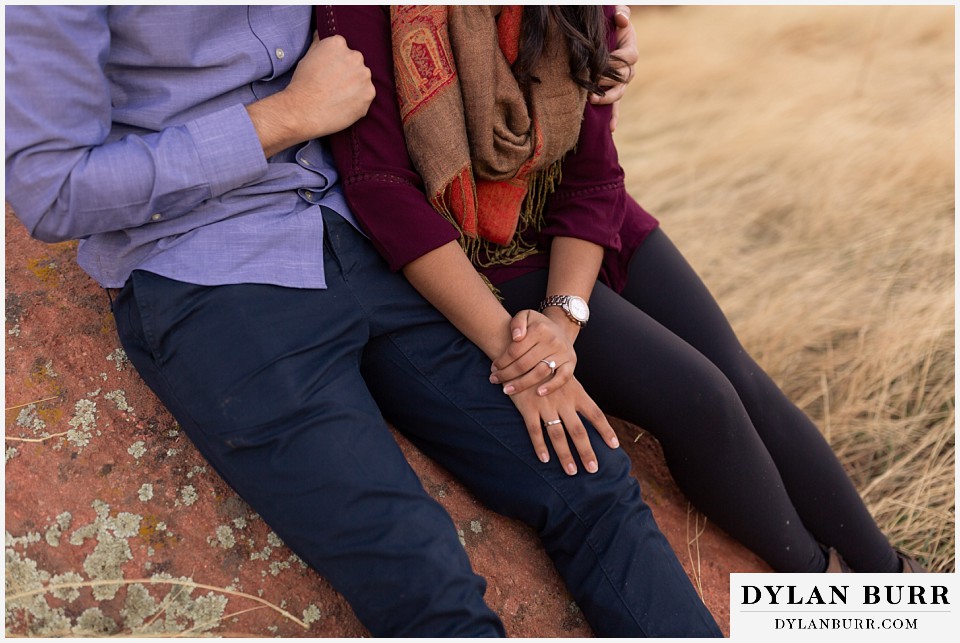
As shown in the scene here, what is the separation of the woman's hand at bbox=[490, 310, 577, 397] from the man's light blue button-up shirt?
15.4 inches

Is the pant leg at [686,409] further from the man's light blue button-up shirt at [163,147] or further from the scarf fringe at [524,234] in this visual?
the man's light blue button-up shirt at [163,147]

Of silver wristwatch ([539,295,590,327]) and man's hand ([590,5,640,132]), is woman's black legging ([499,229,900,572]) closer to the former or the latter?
silver wristwatch ([539,295,590,327])

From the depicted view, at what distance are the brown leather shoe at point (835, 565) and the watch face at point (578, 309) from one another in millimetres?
901

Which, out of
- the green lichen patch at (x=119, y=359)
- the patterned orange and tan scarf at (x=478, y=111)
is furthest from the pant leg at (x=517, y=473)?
the green lichen patch at (x=119, y=359)

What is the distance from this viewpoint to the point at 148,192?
1.49m

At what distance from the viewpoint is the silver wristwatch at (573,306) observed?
1854 millimetres

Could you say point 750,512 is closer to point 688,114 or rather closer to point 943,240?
point 943,240

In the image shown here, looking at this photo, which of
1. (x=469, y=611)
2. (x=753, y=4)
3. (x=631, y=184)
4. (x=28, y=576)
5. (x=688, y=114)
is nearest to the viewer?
(x=469, y=611)

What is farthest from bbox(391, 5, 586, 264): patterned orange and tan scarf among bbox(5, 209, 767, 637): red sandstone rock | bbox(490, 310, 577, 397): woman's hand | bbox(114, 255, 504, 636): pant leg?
bbox(5, 209, 767, 637): red sandstone rock

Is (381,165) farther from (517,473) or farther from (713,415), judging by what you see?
(713,415)

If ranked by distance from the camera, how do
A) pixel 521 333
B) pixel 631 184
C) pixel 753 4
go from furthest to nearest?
1. pixel 753 4
2. pixel 631 184
3. pixel 521 333

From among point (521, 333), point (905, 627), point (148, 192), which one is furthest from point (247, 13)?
point (905, 627)

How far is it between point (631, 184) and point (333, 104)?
2.92 meters

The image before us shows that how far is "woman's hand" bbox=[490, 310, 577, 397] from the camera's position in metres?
1.70
